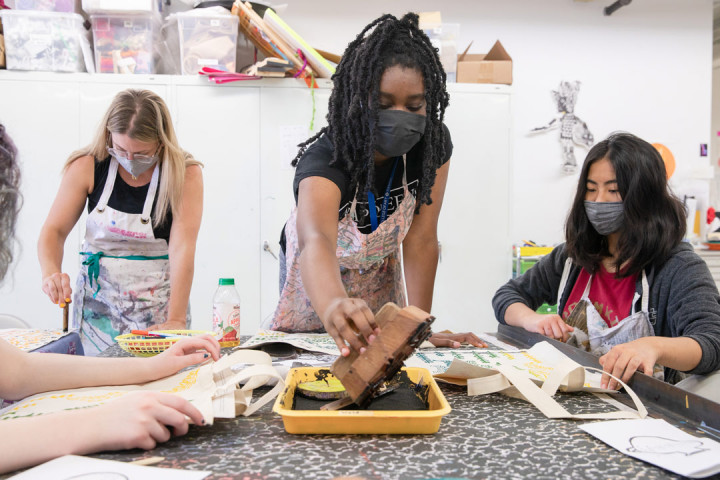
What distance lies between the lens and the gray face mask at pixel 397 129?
1.23 metres

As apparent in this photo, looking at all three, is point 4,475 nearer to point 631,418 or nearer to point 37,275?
point 631,418

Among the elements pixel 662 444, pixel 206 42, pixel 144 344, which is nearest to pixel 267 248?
pixel 206 42

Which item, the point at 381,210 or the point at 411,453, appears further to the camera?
the point at 381,210

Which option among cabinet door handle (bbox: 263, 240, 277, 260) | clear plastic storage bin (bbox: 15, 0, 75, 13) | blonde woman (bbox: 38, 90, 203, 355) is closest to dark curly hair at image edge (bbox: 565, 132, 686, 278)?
blonde woman (bbox: 38, 90, 203, 355)

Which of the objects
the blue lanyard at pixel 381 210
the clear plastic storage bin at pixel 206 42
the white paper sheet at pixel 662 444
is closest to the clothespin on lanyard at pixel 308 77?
the clear plastic storage bin at pixel 206 42

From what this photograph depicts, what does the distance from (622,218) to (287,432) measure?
113 centimetres

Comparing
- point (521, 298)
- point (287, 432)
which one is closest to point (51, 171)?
point (521, 298)

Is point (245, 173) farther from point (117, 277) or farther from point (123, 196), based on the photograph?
point (117, 277)

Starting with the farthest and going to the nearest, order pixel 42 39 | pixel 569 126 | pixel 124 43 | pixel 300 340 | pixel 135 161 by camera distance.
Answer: pixel 569 126 < pixel 124 43 < pixel 42 39 < pixel 135 161 < pixel 300 340

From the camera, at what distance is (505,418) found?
0.80 meters

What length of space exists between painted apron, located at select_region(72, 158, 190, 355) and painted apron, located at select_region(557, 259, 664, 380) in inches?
50.4

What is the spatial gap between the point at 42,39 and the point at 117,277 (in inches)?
76.0

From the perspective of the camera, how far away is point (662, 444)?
27.0 inches

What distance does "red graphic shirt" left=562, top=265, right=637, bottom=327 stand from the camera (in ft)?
4.74
